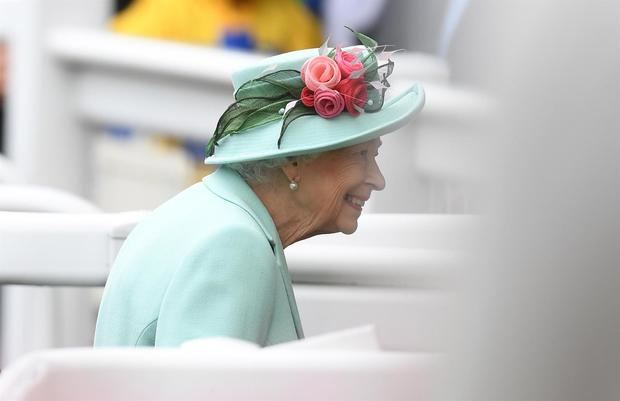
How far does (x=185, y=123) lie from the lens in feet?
16.7

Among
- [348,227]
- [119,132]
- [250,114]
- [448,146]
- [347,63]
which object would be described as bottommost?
[119,132]

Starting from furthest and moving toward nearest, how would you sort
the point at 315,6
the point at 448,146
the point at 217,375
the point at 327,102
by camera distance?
the point at 315,6 < the point at 448,146 < the point at 327,102 < the point at 217,375

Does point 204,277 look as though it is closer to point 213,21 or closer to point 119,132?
point 119,132

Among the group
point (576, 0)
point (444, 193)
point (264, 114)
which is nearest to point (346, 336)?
point (576, 0)

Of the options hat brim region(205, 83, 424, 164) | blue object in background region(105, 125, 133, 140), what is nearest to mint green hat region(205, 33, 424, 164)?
hat brim region(205, 83, 424, 164)

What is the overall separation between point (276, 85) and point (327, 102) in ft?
0.31

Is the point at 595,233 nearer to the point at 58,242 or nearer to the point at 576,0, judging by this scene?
the point at 576,0

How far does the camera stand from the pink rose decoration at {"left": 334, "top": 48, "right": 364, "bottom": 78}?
6.33ft

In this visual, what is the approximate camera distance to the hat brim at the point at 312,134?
6.26ft

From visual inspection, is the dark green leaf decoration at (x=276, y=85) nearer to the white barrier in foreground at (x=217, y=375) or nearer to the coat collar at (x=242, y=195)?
the coat collar at (x=242, y=195)

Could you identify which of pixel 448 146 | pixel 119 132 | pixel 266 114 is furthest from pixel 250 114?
pixel 119 132

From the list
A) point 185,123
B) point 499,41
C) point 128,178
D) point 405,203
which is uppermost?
point 499,41

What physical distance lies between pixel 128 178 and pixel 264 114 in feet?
12.7

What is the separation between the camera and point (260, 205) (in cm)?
196
